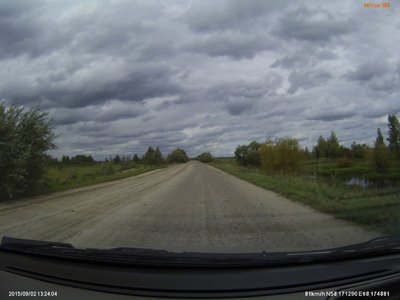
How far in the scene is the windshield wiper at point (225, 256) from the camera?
3.00 meters

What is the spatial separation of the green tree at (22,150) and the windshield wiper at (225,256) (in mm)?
16434

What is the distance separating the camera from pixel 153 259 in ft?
10.1

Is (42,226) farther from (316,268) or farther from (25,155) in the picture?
(25,155)

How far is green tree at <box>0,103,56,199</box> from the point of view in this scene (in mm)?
18156

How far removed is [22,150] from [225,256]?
17941 millimetres

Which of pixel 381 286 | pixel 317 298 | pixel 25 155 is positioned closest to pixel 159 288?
pixel 317 298

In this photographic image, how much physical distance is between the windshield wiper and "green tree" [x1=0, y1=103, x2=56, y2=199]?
16.4 metres

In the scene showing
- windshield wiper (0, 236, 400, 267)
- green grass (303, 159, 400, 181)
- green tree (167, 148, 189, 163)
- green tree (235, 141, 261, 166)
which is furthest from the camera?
green tree (167, 148, 189, 163)

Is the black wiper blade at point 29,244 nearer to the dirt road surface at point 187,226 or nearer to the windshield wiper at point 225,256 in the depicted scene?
the windshield wiper at point 225,256

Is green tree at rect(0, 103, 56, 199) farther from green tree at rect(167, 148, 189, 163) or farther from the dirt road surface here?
green tree at rect(167, 148, 189, 163)

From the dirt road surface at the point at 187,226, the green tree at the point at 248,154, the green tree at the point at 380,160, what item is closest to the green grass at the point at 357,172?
the green tree at the point at 380,160

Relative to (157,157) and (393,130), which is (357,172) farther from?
(157,157)

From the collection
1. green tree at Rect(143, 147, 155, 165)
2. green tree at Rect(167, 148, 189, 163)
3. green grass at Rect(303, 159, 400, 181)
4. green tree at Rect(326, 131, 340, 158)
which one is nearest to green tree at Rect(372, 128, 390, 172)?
green grass at Rect(303, 159, 400, 181)

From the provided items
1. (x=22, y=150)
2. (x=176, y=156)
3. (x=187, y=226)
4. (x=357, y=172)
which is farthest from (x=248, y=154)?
(x=176, y=156)
